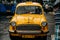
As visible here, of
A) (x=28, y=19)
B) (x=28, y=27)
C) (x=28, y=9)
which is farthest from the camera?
(x=28, y=9)

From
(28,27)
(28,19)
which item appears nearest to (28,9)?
(28,19)

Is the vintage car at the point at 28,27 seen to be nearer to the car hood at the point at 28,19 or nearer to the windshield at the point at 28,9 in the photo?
the car hood at the point at 28,19

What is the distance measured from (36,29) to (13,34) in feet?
3.29

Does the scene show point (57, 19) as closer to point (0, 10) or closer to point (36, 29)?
point (36, 29)

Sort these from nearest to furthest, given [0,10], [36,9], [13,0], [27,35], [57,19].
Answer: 1. [57,19]
2. [27,35]
3. [36,9]
4. [0,10]
5. [13,0]

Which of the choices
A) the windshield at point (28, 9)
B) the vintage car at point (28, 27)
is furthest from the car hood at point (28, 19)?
the windshield at point (28, 9)

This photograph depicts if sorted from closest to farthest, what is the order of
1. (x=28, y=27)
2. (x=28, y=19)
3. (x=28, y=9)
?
(x=28, y=27) → (x=28, y=19) → (x=28, y=9)

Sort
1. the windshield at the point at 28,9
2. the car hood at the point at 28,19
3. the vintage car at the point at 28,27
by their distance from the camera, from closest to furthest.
→ the vintage car at the point at 28,27 < the car hood at the point at 28,19 < the windshield at the point at 28,9

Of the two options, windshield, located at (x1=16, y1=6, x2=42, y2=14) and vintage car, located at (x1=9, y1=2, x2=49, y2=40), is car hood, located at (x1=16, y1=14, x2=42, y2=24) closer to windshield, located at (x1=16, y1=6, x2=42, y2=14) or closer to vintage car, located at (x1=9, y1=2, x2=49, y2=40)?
vintage car, located at (x1=9, y1=2, x2=49, y2=40)

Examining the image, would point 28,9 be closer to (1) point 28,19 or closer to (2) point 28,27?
(1) point 28,19

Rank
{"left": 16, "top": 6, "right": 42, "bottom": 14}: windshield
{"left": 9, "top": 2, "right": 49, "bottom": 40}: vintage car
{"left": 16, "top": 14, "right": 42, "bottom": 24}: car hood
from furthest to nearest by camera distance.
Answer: {"left": 16, "top": 6, "right": 42, "bottom": 14}: windshield
{"left": 16, "top": 14, "right": 42, "bottom": 24}: car hood
{"left": 9, "top": 2, "right": 49, "bottom": 40}: vintage car

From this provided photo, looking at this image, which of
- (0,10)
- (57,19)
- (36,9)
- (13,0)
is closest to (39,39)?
(36,9)

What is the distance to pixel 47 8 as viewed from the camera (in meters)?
32.4

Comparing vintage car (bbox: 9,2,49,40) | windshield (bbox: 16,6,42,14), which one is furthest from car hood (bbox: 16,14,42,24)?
windshield (bbox: 16,6,42,14)
